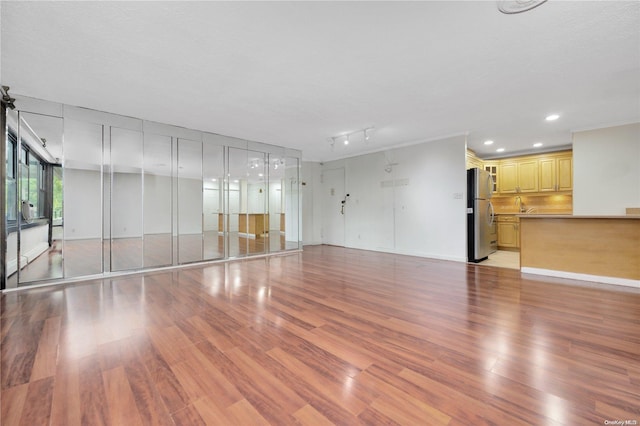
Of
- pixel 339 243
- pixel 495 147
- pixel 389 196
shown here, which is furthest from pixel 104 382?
pixel 495 147

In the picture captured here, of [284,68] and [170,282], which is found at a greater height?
[284,68]

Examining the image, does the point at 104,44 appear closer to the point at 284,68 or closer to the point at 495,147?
the point at 284,68

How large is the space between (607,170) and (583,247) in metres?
2.07

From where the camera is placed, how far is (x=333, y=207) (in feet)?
28.5

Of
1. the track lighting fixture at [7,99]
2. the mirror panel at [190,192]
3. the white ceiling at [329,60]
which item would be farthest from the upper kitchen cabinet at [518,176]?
the track lighting fixture at [7,99]

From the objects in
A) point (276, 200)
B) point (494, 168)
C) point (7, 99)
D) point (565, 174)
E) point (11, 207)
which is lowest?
point (11, 207)

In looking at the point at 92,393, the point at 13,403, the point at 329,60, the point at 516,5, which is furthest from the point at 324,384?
the point at 516,5

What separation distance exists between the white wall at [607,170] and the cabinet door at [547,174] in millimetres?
1467

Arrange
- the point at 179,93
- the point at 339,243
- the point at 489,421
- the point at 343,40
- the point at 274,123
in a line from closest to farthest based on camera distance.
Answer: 1. the point at 489,421
2. the point at 343,40
3. the point at 179,93
4. the point at 274,123
5. the point at 339,243

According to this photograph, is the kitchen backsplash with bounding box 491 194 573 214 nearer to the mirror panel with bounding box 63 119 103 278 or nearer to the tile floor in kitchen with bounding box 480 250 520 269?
the tile floor in kitchen with bounding box 480 250 520 269

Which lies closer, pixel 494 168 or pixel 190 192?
pixel 190 192

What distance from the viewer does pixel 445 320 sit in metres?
2.68

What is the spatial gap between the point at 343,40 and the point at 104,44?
7.92ft

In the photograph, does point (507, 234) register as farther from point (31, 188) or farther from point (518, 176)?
point (31, 188)
